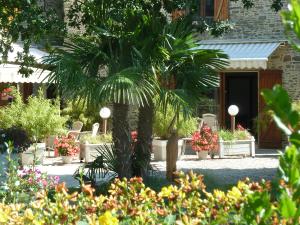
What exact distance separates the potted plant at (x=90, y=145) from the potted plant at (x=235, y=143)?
324 centimetres

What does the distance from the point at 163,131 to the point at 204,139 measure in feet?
4.04

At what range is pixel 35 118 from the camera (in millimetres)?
17625

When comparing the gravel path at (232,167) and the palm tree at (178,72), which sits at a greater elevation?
the palm tree at (178,72)

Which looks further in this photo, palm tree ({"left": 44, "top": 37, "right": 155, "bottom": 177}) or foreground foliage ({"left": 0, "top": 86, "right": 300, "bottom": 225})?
palm tree ({"left": 44, "top": 37, "right": 155, "bottom": 177})

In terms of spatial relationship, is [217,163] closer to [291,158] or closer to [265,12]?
[265,12]

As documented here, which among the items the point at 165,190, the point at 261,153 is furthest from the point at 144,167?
the point at 261,153

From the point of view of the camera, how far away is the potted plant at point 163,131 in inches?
684

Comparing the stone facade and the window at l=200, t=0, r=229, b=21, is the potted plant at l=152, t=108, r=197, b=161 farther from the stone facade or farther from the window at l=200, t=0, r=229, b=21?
the window at l=200, t=0, r=229, b=21

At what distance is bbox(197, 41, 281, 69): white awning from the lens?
64.4 ft

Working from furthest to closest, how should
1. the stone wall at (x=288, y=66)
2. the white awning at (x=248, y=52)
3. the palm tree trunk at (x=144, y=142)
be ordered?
1. the stone wall at (x=288, y=66)
2. the white awning at (x=248, y=52)
3. the palm tree trunk at (x=144, y=142)

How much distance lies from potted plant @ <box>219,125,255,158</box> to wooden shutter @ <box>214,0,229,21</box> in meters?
5.22

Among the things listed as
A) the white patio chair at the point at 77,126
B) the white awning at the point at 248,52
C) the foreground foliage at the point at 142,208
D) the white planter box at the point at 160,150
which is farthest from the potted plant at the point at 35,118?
the foreground foliage at the point at 142,208

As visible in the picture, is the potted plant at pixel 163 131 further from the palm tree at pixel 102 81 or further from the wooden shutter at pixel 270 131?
the palm tree at pixel 102 81

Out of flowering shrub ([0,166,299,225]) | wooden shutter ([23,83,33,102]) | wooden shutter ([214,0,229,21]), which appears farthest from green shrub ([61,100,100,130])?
flowering shrub ([0,166,299,225])
